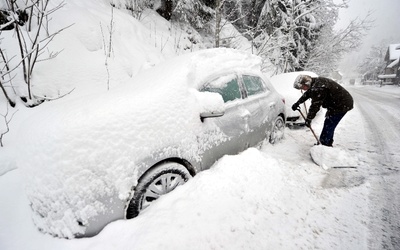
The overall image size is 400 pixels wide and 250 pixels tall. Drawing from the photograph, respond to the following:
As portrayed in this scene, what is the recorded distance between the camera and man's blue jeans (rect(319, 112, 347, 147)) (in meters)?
4.09

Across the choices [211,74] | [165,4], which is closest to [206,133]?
[211,74]

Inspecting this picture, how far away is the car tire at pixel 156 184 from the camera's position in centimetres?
201

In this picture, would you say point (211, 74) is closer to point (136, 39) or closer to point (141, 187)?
point (141, 187)

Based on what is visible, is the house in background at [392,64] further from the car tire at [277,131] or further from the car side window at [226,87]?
the car side window at [226,87]

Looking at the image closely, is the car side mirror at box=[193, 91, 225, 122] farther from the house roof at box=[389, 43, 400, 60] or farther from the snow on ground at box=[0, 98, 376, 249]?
the house roof at box=[389, 43, 400, 60]

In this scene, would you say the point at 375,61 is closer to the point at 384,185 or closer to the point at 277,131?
the point at 277,131

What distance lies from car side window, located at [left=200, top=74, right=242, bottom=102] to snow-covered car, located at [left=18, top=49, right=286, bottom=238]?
16 millimetres

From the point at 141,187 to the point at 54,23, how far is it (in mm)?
4975

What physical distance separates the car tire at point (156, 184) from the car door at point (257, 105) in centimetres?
156

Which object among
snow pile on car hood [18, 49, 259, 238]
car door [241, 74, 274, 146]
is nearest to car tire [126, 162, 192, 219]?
snow pile on car hood [18, 49, 259, 238]

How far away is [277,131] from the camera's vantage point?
448cm

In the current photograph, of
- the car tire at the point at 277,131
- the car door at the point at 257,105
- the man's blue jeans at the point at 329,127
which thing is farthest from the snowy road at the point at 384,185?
the car door at the point at 257,105

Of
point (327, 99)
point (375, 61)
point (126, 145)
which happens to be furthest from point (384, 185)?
point (375, 61)

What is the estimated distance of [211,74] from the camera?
2.86 meters
